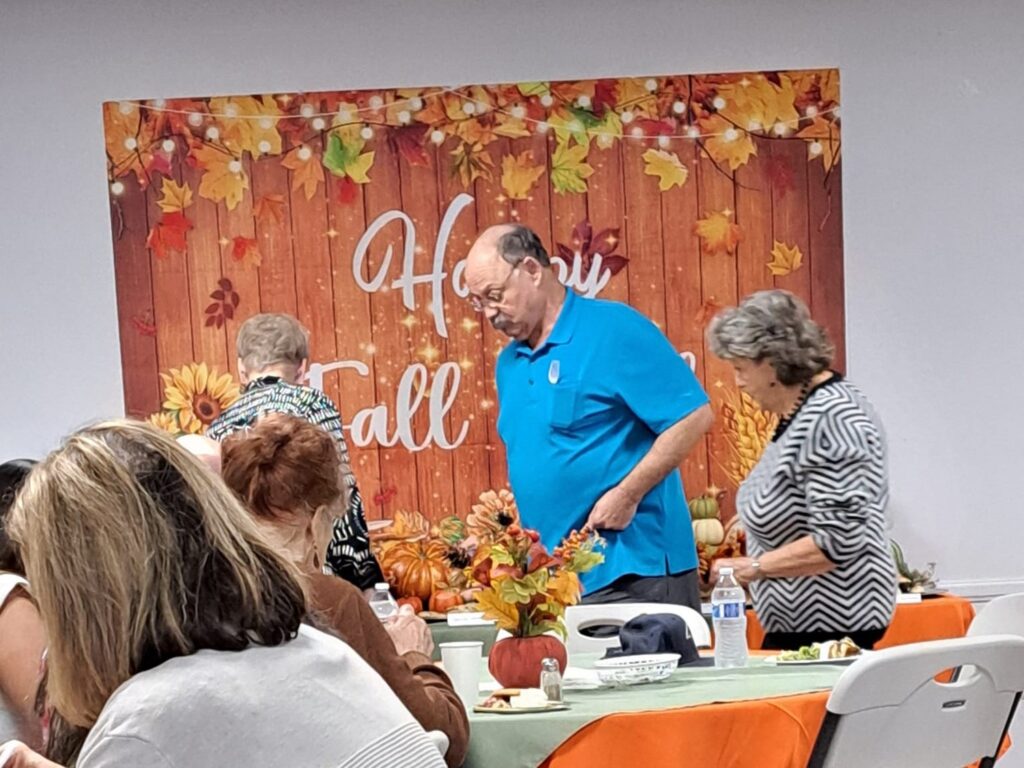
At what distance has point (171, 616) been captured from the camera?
1.50m

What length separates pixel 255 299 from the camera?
5.31 metres

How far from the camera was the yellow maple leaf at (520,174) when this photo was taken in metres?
5.26

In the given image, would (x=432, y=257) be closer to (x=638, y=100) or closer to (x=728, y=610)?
(x=638, y=100)

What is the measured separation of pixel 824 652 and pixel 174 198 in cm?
302

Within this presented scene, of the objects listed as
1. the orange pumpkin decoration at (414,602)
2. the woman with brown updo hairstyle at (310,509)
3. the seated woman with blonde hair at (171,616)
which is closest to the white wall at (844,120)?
the orange pumpkin decoration at (414,602)

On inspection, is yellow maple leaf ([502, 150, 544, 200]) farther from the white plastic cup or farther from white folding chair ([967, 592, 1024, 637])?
the white plastic cup

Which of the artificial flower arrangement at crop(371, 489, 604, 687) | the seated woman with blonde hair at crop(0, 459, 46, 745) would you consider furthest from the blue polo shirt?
the seated woman with blonde hair at crop(0, 459, 46, 745)

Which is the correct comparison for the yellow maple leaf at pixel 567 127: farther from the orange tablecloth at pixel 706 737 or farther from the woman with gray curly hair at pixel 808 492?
the orange tablecloth at pixel 706 737

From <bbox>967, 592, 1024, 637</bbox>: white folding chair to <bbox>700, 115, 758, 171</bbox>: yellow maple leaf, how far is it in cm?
196

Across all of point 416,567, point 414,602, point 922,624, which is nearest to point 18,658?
point 414,602

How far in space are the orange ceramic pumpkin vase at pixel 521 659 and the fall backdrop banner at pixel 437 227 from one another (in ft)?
7.76

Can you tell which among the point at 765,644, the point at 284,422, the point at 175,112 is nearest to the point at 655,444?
the point at 765,644

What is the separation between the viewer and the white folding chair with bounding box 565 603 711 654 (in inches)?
151

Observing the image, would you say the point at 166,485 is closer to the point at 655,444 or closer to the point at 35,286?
the point at 655,444
